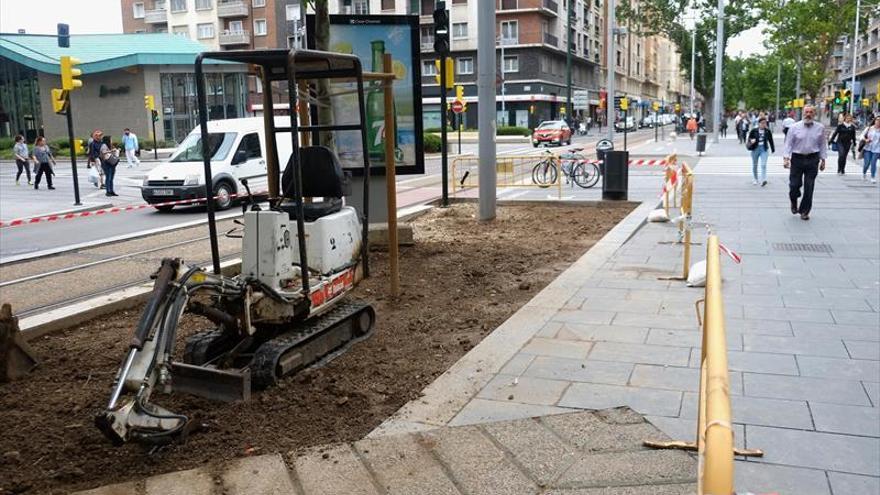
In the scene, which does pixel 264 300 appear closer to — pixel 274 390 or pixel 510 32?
pixel 274 390

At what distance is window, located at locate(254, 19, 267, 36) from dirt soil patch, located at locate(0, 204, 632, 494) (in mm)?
73405

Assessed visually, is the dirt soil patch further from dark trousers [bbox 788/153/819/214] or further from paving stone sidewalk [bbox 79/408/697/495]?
dark trousers [bbox 788/153/819/214]

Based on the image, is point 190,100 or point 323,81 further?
Result: point 190,100

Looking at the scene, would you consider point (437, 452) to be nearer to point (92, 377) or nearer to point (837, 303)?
point (92, 377)

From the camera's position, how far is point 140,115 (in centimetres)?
5759

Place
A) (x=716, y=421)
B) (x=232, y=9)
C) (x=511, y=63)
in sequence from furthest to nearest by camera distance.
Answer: (x=232, y=9) < (x=511, y=63) < (x=716, y=421)

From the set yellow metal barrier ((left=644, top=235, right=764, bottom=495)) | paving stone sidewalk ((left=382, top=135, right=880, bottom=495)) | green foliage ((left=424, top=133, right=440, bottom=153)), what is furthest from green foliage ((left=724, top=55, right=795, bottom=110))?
yellow metal barrier ((left=644, top=235, right=764, bottom=495))

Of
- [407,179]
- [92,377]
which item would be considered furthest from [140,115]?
[92,377]

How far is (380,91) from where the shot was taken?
10.3 m

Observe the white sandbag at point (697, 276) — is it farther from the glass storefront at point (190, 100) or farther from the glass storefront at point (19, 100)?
the glass storefront at point (19, 100)

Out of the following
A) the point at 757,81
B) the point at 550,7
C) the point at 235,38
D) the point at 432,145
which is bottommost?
the point at 432,145

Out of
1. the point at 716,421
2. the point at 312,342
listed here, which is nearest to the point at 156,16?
the point at 312,342

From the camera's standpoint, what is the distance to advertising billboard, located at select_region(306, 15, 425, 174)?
34.1ft

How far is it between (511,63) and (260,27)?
2570 cm
